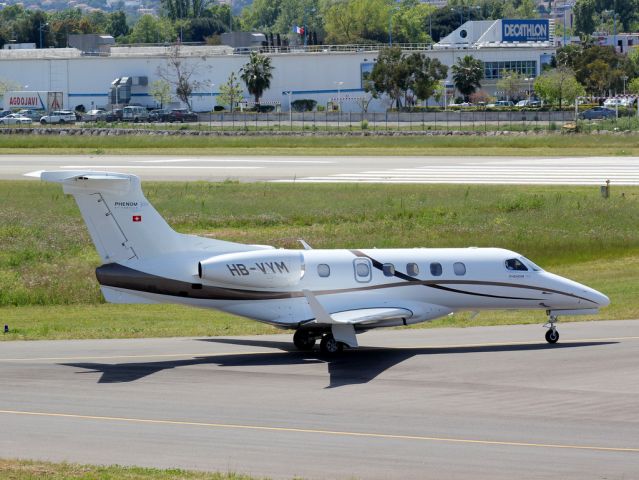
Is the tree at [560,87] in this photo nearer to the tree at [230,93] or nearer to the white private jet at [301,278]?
the tree at [230,93]

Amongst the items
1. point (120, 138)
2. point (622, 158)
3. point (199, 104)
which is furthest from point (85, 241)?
point (199, 104)

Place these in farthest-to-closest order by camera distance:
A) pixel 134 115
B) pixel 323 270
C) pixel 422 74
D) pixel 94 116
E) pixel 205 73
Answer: pixel 205 73
pixel 422 74
pixel 134 115
pixel 94 116
pixel 323 270

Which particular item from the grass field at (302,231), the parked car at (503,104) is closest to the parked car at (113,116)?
the parked car at (503,104)

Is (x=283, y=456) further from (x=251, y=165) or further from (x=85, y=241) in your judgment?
(x=251, y=165)

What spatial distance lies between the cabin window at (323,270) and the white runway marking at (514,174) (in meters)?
36.3

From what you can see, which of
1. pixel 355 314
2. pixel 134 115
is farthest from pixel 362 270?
pixel 134 115

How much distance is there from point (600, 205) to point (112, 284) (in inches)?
1276

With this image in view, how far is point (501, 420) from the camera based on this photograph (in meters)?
20.7

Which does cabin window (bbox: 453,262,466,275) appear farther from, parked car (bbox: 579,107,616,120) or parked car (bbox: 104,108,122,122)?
parked car (bbox: 104,108,122,122)

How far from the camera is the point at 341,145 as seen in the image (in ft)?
308

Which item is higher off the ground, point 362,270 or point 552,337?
point 362,270

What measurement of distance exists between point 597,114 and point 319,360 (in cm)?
A: 10338

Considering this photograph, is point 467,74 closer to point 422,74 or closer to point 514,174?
point 422,74

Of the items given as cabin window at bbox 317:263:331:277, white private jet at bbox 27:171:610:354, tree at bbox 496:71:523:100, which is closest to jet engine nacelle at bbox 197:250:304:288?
white private jet at bbox 27:171:610:354
